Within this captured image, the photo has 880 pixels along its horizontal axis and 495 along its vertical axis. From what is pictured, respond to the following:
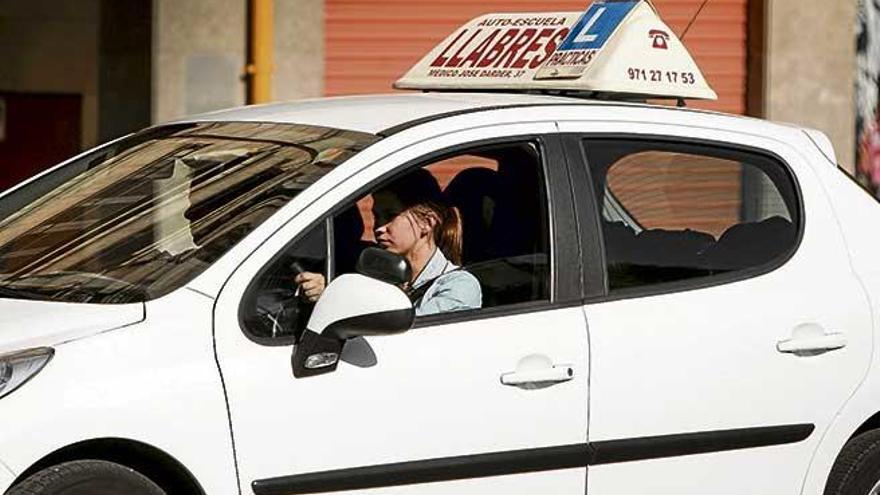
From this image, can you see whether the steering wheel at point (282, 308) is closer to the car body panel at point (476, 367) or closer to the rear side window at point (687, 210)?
the car body panel at point (476, 367)

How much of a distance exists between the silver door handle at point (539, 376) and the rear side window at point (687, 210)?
34 centimetres

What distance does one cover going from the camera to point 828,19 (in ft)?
42.6

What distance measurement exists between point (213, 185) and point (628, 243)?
3.61ft

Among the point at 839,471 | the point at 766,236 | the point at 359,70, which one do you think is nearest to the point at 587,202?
the point at 766,236

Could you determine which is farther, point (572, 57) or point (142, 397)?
point (572, 57)

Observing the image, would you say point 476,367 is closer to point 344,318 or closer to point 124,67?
point 344,318

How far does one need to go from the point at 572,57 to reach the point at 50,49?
28.5 feet

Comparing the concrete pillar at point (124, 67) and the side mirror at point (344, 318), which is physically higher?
the concrete pillar at point (124, 67)

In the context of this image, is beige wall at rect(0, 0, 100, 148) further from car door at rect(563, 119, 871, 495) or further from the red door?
car door at rect(563, 119, 871, 495)

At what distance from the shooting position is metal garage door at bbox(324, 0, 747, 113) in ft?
42.1

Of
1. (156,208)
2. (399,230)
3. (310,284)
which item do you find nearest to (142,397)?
(310,284)

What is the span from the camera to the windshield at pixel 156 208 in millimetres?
5184

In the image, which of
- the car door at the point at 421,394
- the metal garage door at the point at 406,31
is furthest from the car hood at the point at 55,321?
the metal garage door at the point at 406,31

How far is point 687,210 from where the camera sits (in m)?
6.15
